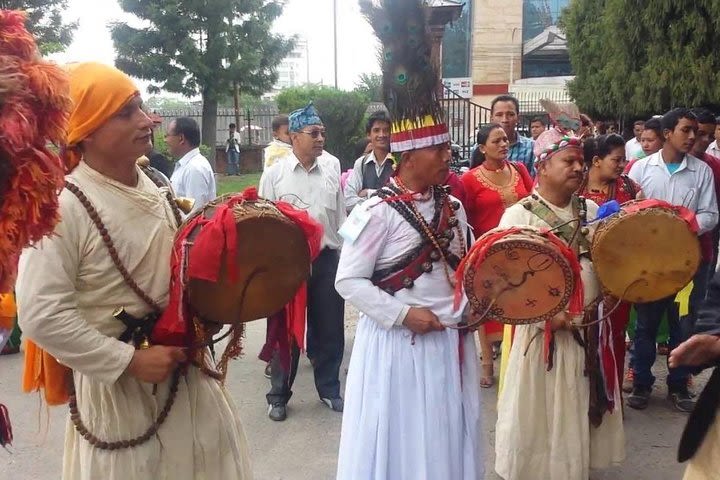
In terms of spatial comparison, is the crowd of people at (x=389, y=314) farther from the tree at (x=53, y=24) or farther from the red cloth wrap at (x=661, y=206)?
the tree at (x=53, y=24)

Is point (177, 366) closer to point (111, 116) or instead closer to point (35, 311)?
point (35, 311)

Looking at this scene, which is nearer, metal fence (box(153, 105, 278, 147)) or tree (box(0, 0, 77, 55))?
tree (box(0, 0, 77, 55))

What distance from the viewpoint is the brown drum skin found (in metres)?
2.19

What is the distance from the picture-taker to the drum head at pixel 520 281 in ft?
9.07

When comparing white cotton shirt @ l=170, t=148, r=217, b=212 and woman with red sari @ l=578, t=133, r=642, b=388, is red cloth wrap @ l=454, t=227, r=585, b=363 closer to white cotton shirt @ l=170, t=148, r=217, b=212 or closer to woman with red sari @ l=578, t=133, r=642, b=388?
woman with red sari @ l=578, t=133, r=642, b=388

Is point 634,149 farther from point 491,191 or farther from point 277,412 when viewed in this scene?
point 277,412

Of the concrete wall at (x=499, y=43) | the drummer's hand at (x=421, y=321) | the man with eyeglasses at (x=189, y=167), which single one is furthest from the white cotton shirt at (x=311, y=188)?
the concrete wall at (x=499, y=43)

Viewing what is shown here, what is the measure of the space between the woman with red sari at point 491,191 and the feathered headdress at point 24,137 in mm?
4124

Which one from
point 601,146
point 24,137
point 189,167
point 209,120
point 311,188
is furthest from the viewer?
point 209,120

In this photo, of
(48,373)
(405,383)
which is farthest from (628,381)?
(48,373)

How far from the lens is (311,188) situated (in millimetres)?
5180

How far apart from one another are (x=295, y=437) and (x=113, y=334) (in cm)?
268

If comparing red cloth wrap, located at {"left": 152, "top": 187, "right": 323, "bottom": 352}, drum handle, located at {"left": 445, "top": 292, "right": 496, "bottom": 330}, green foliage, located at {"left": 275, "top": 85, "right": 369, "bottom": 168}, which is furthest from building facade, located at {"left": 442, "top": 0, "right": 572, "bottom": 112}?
red cloth wrap, located at {"left": 152, "top": 187, "right": 323, "bottom": 352}

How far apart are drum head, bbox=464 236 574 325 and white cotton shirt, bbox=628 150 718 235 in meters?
2.79
